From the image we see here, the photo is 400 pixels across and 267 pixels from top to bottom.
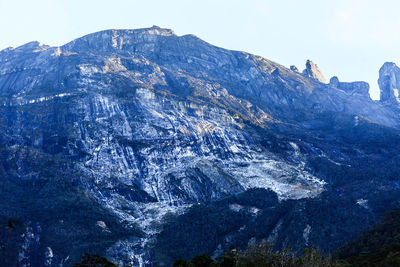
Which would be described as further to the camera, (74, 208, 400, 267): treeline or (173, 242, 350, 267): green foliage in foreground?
(74, 208, 400, 267): treeline

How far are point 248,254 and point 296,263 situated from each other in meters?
11.0

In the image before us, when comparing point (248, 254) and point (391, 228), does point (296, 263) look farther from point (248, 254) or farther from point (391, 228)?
point (391, 228)

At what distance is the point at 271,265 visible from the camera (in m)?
99.1

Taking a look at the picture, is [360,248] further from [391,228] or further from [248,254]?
[248,254]

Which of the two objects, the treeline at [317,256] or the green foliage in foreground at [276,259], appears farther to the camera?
the treeline at [317,256]

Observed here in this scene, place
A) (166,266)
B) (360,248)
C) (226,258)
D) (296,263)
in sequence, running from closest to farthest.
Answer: (296,263) → (226,258) → (360,248) → (166,266)

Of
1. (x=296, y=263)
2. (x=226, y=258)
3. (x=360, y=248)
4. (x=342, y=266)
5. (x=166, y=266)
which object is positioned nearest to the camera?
(x=296, y=263)

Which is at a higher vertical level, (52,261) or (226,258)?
(52,261)

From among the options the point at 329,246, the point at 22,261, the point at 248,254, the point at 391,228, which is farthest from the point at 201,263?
the point at 22,261

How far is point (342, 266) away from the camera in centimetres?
10719

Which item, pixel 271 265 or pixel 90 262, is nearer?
pixel 271 265

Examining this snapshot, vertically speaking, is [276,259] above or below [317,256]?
above

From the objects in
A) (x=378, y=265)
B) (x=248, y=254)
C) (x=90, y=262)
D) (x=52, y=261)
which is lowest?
(x=378, y=265)

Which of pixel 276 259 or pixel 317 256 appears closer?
pixel 317 256
